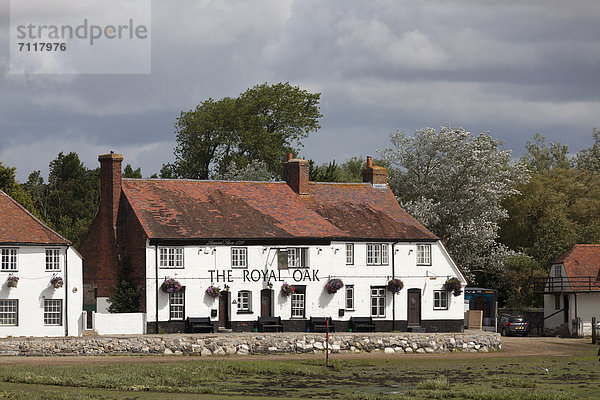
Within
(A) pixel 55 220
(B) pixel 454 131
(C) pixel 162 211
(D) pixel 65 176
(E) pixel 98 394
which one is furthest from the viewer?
(D) pixel 65 176

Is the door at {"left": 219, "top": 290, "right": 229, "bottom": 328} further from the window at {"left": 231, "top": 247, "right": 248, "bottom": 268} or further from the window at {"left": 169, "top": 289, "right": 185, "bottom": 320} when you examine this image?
the window at {"left": 169, "top": 289, "right": 185, "bottom": 320}

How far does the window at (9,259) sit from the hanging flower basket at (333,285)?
59.3 feet

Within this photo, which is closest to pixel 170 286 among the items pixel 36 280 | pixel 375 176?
pixel 36 280

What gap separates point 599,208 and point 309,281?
34.5 m

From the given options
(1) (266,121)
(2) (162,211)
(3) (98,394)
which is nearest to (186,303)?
(2) (162,211)

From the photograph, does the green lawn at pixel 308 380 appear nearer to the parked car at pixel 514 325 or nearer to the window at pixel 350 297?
the window at pixel 350 297

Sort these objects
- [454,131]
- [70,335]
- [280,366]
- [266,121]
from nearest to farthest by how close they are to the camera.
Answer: [280,366] → [70,335] → [454,131] → [266,121]

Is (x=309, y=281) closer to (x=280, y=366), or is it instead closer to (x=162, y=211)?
(x=162, y=211)

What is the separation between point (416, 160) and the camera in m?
82.9

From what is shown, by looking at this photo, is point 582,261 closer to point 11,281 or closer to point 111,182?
point 111,182

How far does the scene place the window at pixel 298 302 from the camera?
203 feet

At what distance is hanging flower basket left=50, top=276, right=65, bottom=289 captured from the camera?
55.6 meters

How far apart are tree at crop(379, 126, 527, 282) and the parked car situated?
26.5 feet

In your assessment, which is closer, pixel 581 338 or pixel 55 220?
pixel 581 338
